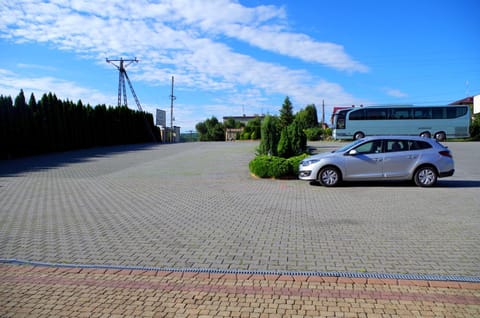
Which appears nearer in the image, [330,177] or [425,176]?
[425,176]

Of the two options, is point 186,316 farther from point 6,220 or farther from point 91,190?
point 91,190

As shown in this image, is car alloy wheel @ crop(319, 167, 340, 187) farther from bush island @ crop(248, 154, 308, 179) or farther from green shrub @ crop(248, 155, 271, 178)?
green shrub @ crop(248, 155, 271, 178)

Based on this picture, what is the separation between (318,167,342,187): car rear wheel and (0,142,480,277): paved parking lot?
31cm

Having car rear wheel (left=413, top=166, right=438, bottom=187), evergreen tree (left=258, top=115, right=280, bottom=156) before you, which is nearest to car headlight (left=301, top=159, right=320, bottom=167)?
car rear wheel (left=413, top=166, right=438, bottom=187)

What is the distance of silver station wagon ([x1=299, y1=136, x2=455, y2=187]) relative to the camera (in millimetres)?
11070

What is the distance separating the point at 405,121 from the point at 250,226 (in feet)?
105

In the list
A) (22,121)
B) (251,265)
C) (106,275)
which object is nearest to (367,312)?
(251,265)

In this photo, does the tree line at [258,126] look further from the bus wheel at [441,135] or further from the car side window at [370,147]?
the car side window at [370,147]

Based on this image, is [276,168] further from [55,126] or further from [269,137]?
[55,126]

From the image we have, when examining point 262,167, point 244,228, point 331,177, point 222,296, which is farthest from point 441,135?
point 222,296

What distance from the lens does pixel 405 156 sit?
1116cm

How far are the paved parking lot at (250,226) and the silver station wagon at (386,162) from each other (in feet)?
1.21

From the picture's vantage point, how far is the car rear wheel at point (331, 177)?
37.1 feet

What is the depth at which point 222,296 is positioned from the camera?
382 centimetres
